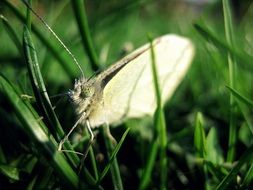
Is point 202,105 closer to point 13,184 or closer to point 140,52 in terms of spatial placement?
point 140,52

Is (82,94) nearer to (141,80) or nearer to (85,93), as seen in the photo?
(85,93)

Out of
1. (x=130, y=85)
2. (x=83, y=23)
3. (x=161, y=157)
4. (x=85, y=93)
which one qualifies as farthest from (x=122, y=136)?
(x=130, y=85)

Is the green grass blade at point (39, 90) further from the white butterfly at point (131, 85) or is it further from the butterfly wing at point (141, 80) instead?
the butterfly wing at point (141, 80)

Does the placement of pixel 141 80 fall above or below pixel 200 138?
above

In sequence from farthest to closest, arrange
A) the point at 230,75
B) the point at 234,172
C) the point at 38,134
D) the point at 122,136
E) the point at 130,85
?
the point at 130,85 → the point at 230,75 → the point at 122,136 → the point at 234,172 → the point at 38,134

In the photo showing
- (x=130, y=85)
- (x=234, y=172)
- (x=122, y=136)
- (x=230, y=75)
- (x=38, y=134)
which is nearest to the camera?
(x=38, y=134)

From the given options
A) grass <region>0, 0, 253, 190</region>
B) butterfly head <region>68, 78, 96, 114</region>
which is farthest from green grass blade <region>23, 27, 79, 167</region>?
butterfly head <region>68, 78, 96, 114</region>

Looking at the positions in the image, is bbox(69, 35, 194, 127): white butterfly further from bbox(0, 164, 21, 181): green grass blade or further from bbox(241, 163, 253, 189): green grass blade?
bbox(241, 163, 253, 189): green grass blade

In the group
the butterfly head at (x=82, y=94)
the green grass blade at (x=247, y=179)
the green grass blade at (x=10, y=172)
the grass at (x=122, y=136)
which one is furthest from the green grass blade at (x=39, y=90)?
the green grass blade at (x=247, y=179)
